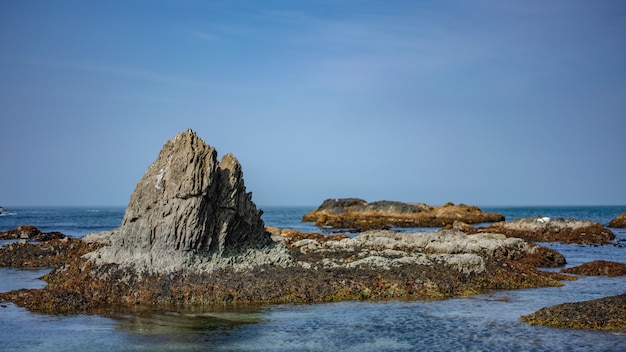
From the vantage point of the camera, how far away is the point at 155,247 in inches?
861

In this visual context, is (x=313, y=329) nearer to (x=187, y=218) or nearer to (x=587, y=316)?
(x=187, y=218)

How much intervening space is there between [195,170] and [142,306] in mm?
5219

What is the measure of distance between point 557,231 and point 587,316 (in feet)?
142

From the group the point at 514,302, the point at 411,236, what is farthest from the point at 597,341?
the point at 411,236

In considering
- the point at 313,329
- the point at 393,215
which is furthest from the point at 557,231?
the point at 313,329

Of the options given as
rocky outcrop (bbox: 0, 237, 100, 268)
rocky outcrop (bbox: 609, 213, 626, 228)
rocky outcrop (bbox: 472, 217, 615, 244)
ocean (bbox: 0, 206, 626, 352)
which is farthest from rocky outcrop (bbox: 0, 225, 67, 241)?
rocky outcrop (bbox: 609, 213, 626, 228)

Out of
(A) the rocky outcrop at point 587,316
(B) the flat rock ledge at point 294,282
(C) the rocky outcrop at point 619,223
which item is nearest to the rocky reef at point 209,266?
(B) the flat rock ledge at point 294,282

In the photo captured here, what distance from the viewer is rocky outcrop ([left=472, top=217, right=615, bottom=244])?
52469 mm

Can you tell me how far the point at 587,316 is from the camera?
16781 mm

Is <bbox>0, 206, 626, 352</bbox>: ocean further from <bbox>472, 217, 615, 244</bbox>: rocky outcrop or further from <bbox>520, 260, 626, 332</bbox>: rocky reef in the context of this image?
<bbox>472, 217, 615, 244</bbox>: rocky outcrop

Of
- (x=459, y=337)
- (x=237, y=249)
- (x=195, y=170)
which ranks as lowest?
(x=459, y=337)

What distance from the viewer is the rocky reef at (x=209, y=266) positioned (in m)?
20.4

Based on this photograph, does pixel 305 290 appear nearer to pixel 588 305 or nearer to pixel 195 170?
pixel 195 170

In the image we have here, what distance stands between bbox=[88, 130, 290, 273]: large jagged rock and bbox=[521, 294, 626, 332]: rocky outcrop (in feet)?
33.0
